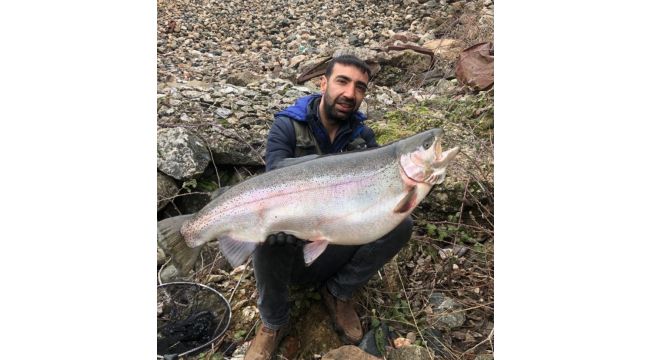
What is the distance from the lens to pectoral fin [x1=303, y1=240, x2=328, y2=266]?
Result: 2219 mm

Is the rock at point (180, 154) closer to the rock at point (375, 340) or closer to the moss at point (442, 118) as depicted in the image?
the moss at point (442, 118)

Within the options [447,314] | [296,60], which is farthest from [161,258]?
[296,60]

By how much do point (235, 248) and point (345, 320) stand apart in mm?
966

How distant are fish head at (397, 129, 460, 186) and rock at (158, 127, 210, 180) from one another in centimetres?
237

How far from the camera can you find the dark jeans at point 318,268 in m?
2.53

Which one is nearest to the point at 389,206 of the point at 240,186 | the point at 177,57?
the point at 240,186

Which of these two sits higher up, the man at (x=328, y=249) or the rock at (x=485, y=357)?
the man at (x=328, y=249)

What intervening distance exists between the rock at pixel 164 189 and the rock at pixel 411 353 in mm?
2169

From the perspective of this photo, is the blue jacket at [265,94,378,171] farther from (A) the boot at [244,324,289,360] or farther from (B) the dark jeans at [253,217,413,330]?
(A) the boot at [244,324,289,360]

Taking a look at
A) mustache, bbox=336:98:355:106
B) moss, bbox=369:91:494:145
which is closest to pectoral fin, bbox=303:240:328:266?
mustache, bbox=336:98:355:106

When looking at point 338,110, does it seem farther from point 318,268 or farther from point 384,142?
point 384,142

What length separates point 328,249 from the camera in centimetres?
272

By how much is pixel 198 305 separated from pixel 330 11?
8471 millimetres

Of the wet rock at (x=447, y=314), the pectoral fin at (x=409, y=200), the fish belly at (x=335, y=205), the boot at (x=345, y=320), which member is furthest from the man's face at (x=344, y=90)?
the wet rock at (x=447, y=314)
